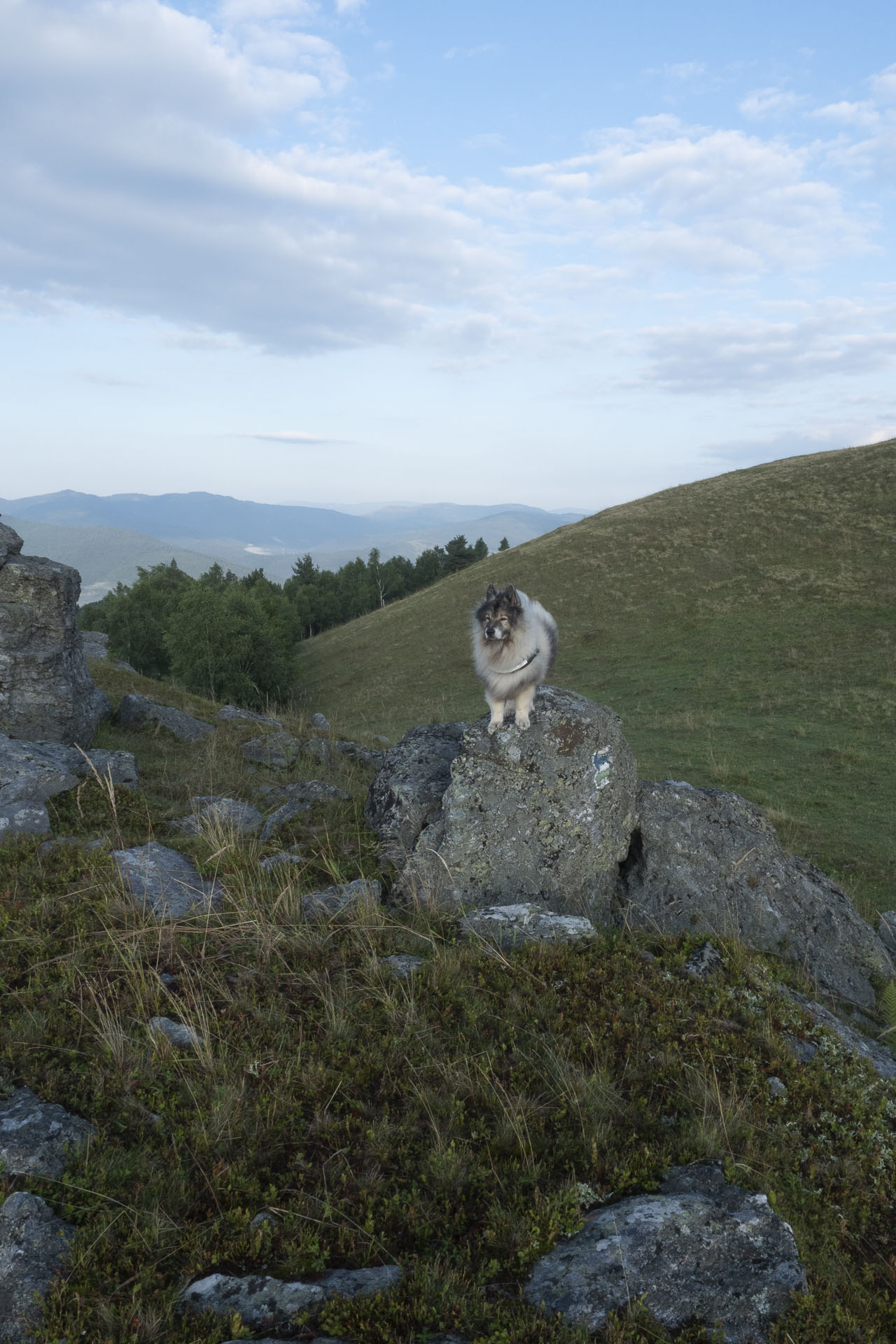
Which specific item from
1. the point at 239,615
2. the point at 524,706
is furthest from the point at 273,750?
the point at 239,615

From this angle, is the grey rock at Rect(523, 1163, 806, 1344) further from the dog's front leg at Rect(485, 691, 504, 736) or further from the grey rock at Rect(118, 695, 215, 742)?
the grey rock at Rect(118, 695, 215, 742)

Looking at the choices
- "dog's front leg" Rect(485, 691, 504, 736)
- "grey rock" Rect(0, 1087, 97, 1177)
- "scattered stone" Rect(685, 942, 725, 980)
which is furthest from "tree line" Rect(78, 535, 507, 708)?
"scattered stone" Rect(685, 942, 725, 980)

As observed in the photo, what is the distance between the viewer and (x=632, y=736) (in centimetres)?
2773

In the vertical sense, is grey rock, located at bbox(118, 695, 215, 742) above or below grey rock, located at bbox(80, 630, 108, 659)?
below

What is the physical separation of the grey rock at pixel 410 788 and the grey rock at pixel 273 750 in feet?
16.6

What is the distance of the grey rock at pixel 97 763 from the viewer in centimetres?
1044

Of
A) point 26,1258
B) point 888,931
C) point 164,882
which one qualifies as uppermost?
point 164,882

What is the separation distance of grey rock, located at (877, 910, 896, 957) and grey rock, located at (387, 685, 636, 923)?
5.14 meters

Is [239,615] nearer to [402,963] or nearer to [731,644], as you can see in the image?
[731,644]

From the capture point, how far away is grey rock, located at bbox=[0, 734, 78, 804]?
9.12 metres

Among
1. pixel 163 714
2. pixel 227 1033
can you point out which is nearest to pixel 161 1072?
pixel 227 1033

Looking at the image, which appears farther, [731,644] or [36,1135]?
[731,644]

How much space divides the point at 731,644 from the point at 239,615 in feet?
124

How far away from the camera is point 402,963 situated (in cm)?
629
